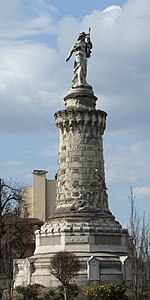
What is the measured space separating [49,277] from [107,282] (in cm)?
399

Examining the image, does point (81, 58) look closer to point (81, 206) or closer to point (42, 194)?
point (81, 206)

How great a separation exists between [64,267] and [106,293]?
3.11m

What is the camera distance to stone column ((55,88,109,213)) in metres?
53.4

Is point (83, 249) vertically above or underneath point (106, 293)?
above

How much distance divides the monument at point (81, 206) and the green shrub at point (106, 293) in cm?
355

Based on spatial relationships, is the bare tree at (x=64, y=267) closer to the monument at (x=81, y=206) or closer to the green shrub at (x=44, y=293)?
the green shrub at (x=44, y=293)

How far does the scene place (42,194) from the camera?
309 feet

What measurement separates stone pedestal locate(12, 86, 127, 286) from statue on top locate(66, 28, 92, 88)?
0.78 metres

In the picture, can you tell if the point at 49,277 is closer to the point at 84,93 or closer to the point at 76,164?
the point at 76,164

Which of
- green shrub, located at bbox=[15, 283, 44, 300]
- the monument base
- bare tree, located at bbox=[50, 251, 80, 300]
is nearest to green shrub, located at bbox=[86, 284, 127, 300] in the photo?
bare tree, located at bbox=[50, 251, 80, 300]

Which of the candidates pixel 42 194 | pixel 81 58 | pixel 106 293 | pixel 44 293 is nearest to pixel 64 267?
pixel 44 293

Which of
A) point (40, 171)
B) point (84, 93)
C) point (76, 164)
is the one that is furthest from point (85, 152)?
point (40, 171)

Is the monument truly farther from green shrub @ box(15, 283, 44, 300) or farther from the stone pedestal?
green shrub @ box(15, 283, 44, 300)

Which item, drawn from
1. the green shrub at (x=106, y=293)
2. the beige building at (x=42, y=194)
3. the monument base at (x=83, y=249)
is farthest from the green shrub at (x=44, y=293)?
the beige building at (x=42, y=194)
